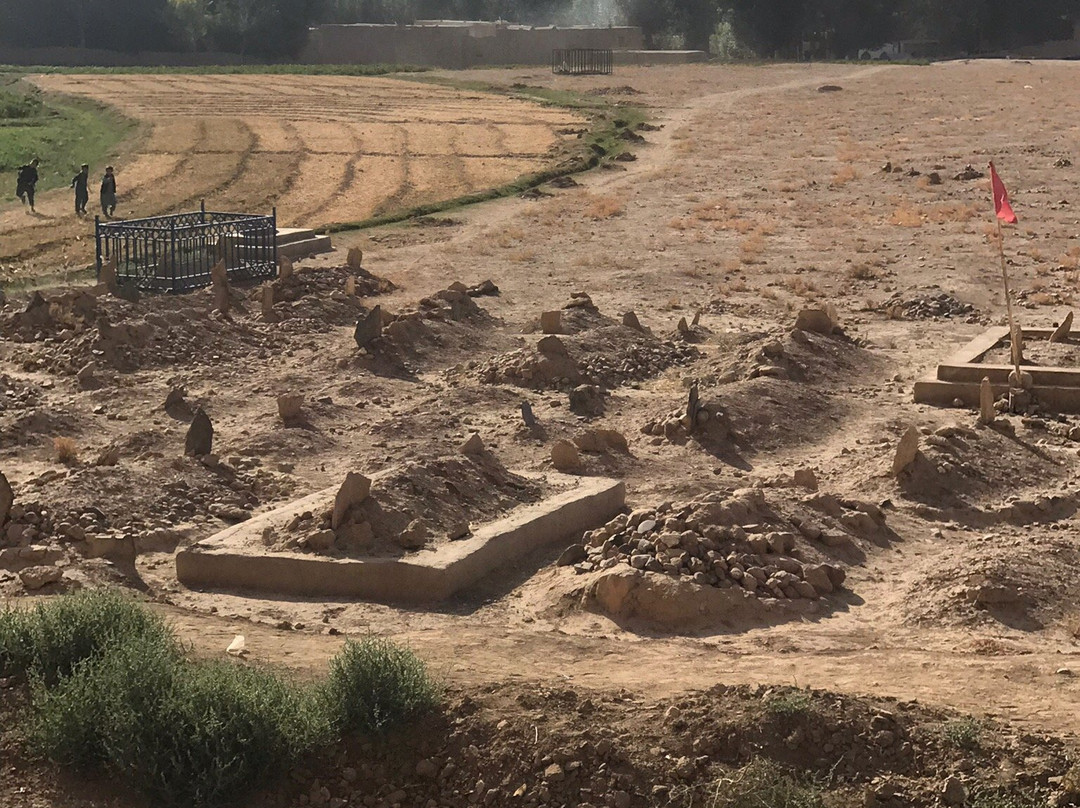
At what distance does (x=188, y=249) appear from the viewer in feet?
69.2

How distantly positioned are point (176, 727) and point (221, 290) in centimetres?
1224

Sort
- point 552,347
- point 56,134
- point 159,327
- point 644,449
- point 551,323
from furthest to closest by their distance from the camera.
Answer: point 56,134
point 551,323
point 159,327
point 552,347
point 644,449

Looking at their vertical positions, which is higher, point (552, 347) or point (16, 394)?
point (552, 347)

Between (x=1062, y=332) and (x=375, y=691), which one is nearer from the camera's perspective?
(x=375, y=691)

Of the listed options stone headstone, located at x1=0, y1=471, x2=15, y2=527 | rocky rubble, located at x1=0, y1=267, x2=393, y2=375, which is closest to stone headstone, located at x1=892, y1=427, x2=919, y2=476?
stone headstone, located at x1=0, y1=471, x2=15, y2=527

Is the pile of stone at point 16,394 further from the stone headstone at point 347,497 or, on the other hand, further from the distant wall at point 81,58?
the distant wall at point 81,58

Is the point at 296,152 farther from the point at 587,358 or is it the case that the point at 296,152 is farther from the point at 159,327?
the point at 587,358

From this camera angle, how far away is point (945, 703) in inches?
290

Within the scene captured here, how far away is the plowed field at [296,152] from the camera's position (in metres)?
29.9

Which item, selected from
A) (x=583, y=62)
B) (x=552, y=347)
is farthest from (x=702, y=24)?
(x=552, y=347)

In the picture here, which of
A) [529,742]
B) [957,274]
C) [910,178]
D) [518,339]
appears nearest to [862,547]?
[529,742]

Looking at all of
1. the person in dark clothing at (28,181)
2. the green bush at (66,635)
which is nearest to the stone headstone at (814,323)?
the green bush at (66,635)

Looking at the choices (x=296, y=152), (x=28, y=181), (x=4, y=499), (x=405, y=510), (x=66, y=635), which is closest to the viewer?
(x=66, y=635)

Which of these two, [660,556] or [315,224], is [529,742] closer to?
[660,556]
